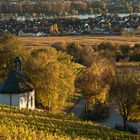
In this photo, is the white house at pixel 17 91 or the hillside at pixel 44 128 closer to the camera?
the hillside at pixel 44 128

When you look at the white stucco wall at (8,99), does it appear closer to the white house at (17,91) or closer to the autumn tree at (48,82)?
the white house at (17,91)

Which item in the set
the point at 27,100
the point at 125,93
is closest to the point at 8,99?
the point at 27,100

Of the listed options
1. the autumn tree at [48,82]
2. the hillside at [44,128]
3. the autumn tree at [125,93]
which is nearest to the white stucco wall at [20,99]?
the autumn tree at [48,82]

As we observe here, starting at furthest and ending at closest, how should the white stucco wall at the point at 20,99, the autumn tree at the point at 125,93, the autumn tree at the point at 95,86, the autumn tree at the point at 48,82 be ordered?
1. the autumn tree at the point at 48,82
2. the autumn tree at the point at 95,86
3. the white stucco wall at the point at 20,99
4. the autumn tree at the point at 125,93

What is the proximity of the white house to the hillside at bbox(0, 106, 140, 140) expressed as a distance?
18.0 feet

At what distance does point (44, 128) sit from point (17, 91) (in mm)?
12936

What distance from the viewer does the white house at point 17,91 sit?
4328 centimetres

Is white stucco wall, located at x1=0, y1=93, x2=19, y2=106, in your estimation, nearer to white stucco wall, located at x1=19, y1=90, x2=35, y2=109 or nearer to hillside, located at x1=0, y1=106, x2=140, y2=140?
white stucco wall, located at x1=19, y1=90, x2=35, y2=109

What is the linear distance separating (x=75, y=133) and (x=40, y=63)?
1671 centimetres

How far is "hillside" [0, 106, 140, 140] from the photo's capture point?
1029 inches

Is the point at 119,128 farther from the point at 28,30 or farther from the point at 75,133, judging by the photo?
the point at 28,30

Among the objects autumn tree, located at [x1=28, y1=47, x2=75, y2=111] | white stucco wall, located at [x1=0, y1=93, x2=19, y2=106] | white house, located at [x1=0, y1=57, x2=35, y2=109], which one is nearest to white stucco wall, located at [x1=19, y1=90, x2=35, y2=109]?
white house, located at [x1=0, y1=57, x2=35, y2=109]

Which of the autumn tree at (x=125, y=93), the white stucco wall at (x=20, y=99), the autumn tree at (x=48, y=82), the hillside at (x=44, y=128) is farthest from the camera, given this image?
the autumn tree at (x=48, y=82)

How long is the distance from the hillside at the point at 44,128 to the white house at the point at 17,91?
549 centimetres
